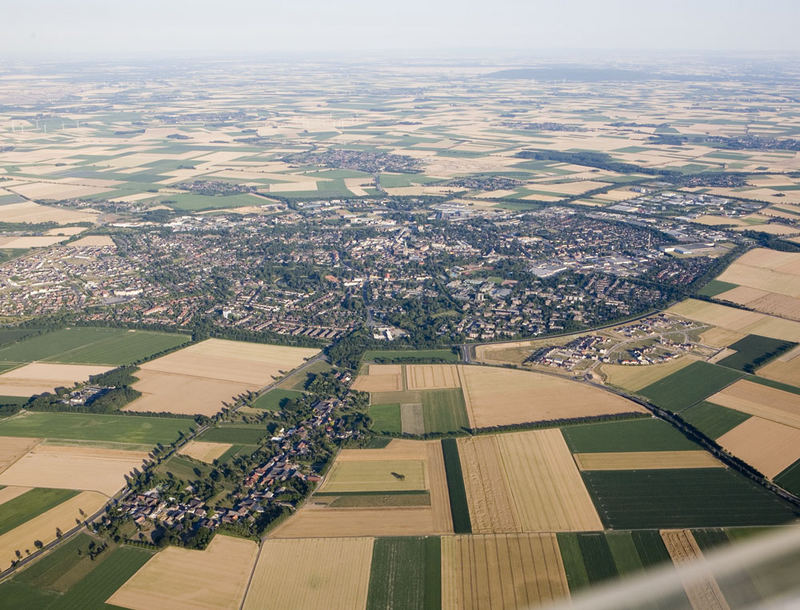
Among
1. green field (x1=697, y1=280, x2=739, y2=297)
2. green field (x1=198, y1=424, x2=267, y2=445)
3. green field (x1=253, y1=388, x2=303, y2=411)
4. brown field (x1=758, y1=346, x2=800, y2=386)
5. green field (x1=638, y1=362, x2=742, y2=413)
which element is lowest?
green field (x1=198, y1=424, x2=267, y2=445)

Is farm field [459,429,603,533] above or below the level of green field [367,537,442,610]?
above

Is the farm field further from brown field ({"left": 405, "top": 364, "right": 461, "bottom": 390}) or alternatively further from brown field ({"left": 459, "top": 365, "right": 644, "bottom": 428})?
brown field ({"left": 405, "top": 364, "right": 461, "bottom": 390})

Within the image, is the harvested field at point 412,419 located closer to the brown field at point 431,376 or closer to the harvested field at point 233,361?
the brown field at point 431,376

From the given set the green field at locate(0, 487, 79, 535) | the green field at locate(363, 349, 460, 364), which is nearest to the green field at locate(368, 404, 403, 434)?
the green field at locate(363, 349, 460, 364)

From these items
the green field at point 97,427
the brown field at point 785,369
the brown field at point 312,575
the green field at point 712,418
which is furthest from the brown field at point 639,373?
the green field at point 97,427

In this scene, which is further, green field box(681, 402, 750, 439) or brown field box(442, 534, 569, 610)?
green field box(681, 402, 750, 439)

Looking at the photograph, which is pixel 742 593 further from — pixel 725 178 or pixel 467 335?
pixel 725 178
